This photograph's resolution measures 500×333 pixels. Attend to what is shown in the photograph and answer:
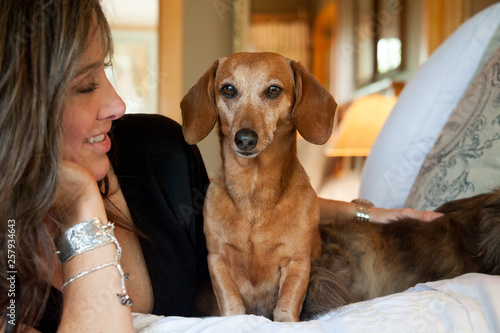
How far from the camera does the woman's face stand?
85cm

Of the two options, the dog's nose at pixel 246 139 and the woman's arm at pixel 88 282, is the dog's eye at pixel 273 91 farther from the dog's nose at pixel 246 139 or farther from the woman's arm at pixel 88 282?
the woman's arm at pixel 88 282

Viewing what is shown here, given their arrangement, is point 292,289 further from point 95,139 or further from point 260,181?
point 95,139

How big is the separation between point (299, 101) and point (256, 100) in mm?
87

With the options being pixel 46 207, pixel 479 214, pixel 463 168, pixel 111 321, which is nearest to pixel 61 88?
pixel 46 207

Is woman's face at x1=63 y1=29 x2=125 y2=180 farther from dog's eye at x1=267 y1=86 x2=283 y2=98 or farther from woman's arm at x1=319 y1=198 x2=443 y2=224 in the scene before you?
woman's arm at x1=319 y1=198 x2=443 y2=224

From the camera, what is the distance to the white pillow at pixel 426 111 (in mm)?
1480

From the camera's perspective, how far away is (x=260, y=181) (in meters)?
1.04

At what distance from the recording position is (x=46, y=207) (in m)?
0.75

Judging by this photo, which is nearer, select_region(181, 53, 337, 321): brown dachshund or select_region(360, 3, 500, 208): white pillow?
select_region(181, 53, 337, 321): brown dachshund

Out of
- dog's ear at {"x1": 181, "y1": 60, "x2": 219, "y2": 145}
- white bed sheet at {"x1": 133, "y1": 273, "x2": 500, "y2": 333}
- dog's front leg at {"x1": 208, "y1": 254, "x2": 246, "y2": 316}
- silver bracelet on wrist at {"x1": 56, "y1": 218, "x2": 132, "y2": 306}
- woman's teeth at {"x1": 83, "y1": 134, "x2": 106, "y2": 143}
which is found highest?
dog's ear at {"x1": 181, "y1": 60, "x2": 219, "y2": 145}

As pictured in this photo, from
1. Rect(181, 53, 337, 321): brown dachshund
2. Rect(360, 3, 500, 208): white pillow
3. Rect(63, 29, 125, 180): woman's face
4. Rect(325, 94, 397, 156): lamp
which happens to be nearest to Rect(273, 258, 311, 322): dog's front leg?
Rect(181, 53, 337, 321): brown dachshund

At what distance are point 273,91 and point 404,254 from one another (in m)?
0.42

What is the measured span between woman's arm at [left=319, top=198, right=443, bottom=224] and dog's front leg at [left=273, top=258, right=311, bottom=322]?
0.95 feet

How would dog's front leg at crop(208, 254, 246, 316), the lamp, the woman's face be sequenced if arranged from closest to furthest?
the woman's face, dog's front leg at crop(208, 254, 246, 316), the lamp
